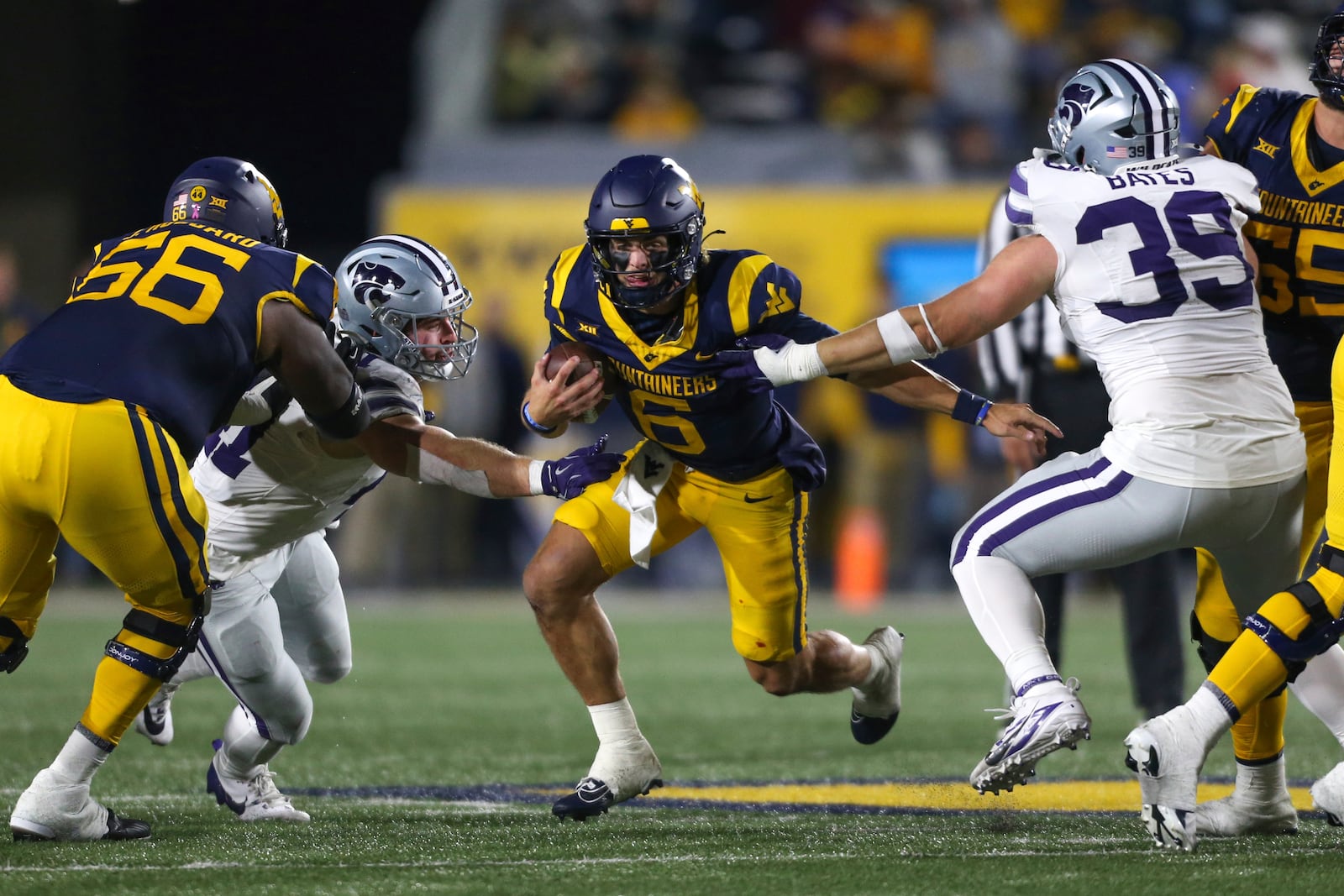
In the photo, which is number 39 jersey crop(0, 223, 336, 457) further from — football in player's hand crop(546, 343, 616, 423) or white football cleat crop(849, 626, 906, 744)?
white football cleat crop(849, 626, 906, 744)

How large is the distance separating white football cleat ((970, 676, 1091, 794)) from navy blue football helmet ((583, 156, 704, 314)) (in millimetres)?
1391

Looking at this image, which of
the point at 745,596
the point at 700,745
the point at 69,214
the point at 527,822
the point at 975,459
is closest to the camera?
the point at 527,822

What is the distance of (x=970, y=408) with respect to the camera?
391 cm

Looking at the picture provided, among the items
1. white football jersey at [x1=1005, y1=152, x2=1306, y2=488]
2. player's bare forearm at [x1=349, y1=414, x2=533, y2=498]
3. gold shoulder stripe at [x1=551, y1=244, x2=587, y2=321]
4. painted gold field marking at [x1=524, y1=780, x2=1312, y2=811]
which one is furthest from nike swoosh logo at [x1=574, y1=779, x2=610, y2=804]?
white football jersey at [x1=1005, y1=152, x2=1306, y2=488]

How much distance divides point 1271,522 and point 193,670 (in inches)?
115

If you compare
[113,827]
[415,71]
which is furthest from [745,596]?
[415,71]

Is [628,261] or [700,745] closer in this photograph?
[628,261]

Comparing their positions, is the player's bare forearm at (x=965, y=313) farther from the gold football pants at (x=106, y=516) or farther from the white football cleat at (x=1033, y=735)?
the gold football pants at (x=106, y=516)

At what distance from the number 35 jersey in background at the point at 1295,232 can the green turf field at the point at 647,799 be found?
3.69 ft

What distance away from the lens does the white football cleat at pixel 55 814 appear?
3645 mm

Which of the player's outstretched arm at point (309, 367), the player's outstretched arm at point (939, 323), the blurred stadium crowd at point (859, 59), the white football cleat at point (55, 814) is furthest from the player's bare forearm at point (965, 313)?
the blurred stadium crowd at point (859, 59)

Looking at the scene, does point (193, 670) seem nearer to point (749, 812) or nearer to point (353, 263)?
point (353, 263)

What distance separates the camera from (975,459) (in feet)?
37.0

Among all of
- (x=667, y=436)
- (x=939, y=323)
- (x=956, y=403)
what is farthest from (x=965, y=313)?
(x=667, y=436)
